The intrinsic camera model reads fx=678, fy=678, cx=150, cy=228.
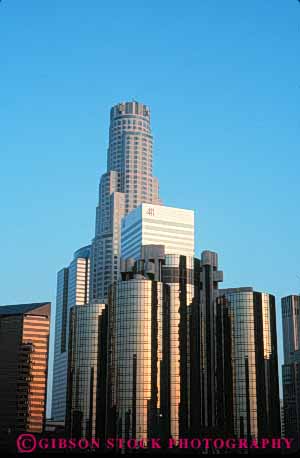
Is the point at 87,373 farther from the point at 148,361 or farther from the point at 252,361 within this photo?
the point at 252,361

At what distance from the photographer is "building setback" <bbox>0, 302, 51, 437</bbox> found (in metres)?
174

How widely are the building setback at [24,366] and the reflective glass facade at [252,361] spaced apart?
83.3 metres

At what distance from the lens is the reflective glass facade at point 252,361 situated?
330ft

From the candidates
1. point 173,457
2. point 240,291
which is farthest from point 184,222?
point 173,457

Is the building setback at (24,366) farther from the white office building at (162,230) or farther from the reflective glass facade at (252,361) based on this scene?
the reflective glass facade at (252,361)

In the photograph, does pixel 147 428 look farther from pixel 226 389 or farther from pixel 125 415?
pixel 226 389

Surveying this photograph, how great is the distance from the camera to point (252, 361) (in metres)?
104

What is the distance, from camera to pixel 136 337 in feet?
333

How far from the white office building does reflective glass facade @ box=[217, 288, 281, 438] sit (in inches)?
2867

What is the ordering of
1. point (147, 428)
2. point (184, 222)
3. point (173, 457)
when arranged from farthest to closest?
point (184, 222) → point (147, 428) → point (173, 457)

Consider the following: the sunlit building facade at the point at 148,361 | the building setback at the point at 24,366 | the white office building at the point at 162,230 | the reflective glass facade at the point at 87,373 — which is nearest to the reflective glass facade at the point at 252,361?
the sunlit building facade at the point at 148,361

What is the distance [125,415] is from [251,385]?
19652 millimetres

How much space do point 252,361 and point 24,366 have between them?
95.5m

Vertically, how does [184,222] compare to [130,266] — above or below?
above
